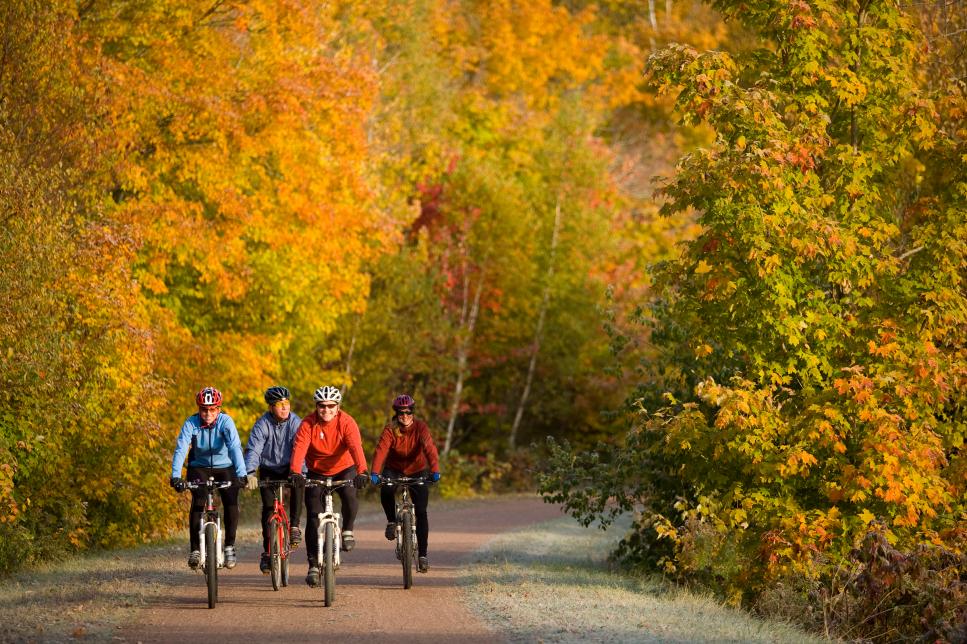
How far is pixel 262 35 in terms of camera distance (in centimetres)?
2870

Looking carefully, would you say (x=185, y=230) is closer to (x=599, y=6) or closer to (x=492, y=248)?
(x=492, y=248)

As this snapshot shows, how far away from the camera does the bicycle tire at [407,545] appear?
Result: 14.9 m

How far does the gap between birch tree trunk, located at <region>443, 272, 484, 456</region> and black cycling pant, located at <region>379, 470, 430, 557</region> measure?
25430mm

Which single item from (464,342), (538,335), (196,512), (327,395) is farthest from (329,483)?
(538,335)

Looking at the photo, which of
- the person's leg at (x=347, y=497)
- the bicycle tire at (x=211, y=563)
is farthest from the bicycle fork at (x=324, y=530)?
the bicycle tire at (x=211, y=563)

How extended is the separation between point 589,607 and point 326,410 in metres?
3.46

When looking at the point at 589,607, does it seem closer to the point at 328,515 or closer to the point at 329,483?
the point at 328,515

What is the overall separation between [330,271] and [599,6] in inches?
1707

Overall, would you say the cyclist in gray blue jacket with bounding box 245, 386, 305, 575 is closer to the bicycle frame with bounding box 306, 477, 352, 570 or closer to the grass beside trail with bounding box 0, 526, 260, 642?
the bicycle frame with bounding box 306, 477, 352, 570

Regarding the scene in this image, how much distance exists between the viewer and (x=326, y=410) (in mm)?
14359

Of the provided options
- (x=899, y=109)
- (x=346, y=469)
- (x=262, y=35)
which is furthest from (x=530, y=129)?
(x=346, y=469)

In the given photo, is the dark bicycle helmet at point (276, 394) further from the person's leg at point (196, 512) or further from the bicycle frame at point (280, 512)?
the person's leg at point (196, 512)

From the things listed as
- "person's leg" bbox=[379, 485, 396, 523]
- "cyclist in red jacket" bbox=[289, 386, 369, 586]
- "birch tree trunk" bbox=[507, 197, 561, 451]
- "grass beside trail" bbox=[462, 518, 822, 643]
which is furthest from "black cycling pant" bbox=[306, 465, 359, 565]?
"birch tree trunk" bbox=[507, 197, 561, 451]

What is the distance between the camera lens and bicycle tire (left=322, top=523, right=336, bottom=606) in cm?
1348
